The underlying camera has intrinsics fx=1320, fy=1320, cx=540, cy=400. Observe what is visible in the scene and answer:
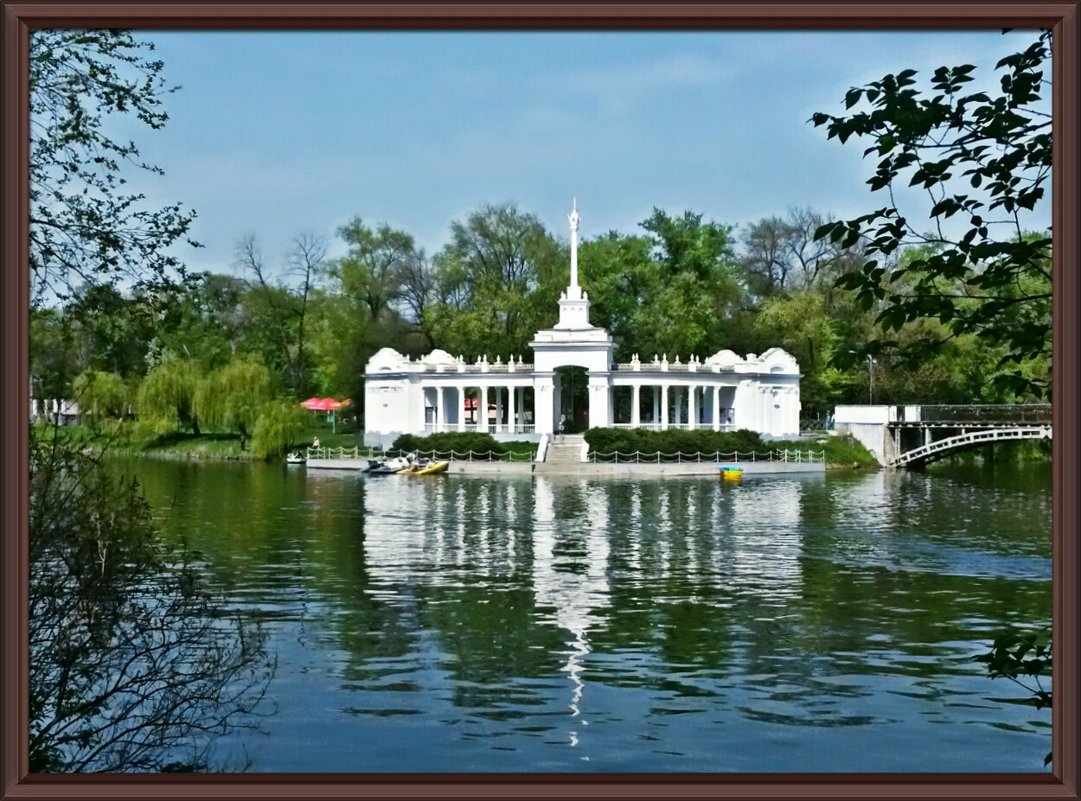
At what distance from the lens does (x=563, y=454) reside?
58625mm

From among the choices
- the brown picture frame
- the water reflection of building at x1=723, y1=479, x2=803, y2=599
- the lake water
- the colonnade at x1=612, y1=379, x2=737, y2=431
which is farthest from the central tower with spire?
the brown picture frame

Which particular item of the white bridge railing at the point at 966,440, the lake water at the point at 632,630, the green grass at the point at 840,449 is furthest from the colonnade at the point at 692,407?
the lake water at the point at 632,630

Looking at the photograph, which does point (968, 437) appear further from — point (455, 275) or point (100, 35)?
point (100, 35)

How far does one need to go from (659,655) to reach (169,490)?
30.2 m

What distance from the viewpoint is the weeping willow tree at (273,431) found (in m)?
61.4

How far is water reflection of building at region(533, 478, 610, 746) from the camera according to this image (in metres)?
16.8

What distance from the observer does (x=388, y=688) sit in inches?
574

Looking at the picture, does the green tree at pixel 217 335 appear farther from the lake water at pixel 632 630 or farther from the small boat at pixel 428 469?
the lake water at pixel 632 630

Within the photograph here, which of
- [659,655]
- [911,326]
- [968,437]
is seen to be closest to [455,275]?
[911,326]

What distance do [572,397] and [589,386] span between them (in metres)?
9.10

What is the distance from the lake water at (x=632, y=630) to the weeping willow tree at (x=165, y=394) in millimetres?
23037

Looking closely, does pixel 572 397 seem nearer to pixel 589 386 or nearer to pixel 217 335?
pixel 589 386

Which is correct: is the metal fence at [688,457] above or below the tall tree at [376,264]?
below
